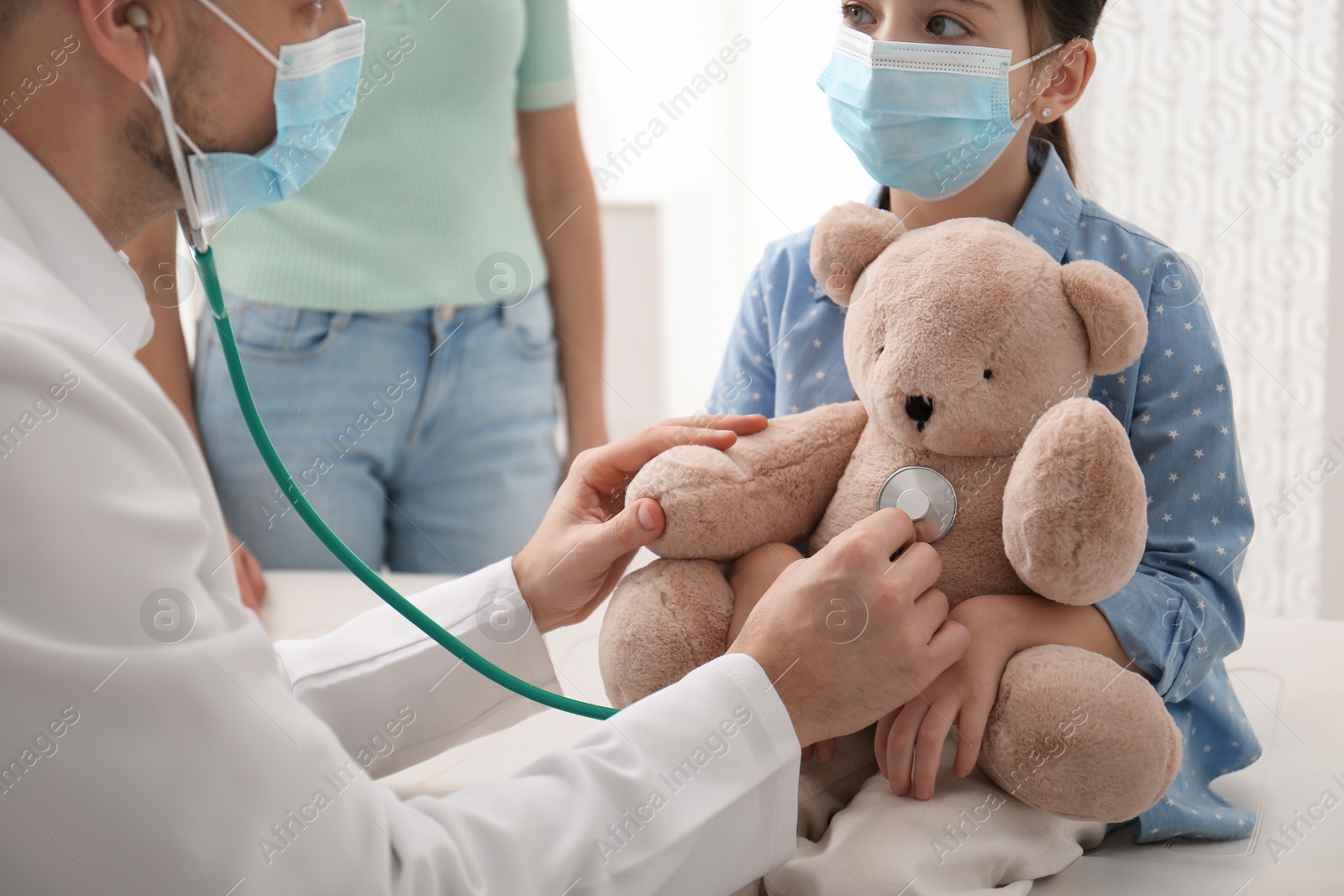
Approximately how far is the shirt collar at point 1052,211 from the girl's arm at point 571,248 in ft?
2.15

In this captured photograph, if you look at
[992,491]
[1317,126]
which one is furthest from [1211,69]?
[992,491]

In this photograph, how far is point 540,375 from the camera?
5.02 feet

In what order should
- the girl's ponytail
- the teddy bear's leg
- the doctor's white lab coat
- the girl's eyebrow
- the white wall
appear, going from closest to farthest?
the doctor's white lab coat, the teddy bear's leg, the girl's eyebrow, the girl's ponytail, the white wall

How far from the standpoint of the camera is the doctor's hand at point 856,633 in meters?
0.73

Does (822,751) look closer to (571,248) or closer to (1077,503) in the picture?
(1077,503)

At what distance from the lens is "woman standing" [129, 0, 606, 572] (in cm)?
139

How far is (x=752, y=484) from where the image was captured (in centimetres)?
84

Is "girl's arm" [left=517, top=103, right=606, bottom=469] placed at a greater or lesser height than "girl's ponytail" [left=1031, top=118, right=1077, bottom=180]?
lesser

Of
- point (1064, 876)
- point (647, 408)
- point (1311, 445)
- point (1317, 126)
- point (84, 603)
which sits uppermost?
point (84, 603)

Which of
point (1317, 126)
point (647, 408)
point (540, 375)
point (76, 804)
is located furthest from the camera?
point (647, 408)

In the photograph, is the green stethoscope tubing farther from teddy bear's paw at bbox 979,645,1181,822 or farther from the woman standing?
the woman standing

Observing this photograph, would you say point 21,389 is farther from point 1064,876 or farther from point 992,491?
point 1064,876

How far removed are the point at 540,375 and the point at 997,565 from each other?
0.88m

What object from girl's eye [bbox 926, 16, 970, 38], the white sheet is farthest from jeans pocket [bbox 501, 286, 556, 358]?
girl's eye [bbox 926, 16, 970, 38]
